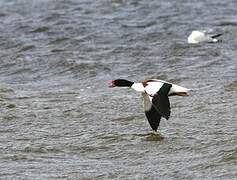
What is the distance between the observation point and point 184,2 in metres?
17.4

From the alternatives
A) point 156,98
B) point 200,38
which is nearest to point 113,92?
point 156,98

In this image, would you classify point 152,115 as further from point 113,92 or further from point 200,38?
point 200,38

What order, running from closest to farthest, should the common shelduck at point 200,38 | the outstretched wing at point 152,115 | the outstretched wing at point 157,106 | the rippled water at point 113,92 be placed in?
the rippled water at point 113,92, the outstretched wing at point 157,106, the outstretched wing at point 152,115, the common shelduck at point 200,38

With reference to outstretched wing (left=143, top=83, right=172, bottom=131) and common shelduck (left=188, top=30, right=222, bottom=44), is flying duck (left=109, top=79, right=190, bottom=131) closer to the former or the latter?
outstretched wing (left=143, top=83, right=172, bottom=131)

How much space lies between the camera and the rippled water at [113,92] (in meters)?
6.50

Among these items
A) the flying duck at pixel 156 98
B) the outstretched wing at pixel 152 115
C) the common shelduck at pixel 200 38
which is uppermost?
the flying duck at pixel 156 98

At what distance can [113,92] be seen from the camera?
385 inches

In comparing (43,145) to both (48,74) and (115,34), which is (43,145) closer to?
(48,74)

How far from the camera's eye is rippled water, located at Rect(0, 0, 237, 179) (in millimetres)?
6504

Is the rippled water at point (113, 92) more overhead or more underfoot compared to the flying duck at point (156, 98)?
more underfoot

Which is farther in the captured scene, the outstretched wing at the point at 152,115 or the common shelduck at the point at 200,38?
the common shelduck at the point at 200,38

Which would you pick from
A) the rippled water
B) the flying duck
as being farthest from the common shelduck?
the flying duck

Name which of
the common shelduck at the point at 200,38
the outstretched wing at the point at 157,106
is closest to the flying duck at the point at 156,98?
the outstretched wing at the point at 157,106

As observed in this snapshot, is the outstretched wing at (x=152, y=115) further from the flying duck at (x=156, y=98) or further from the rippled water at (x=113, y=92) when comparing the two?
the rippled water at (x=113, y=92)
